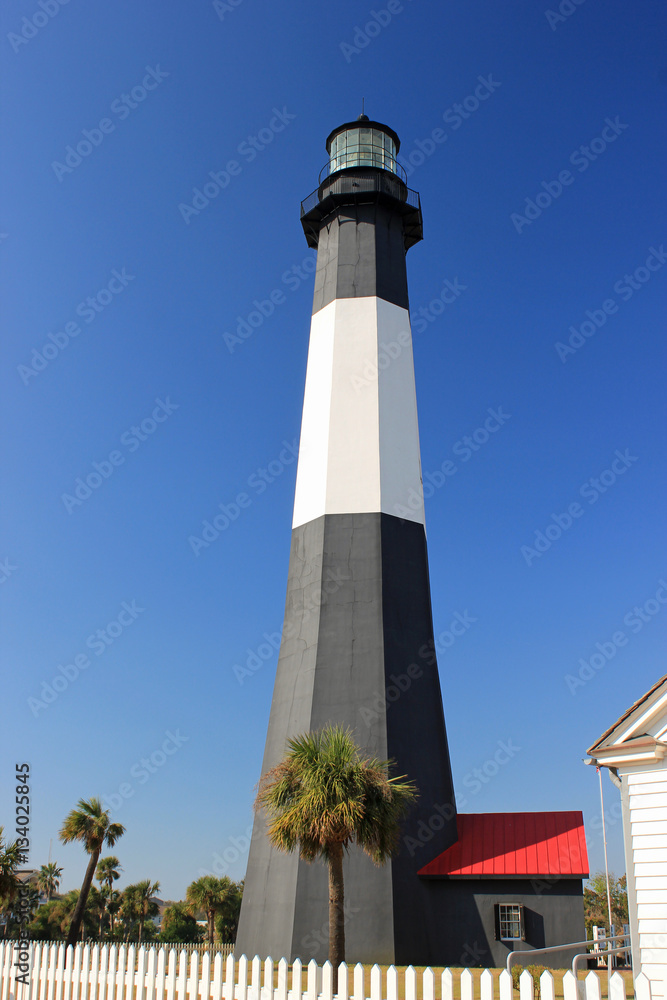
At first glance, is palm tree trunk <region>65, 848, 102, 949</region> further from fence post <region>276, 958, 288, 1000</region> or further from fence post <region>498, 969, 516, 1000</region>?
fence post <region>498, 969, 516, 1000</region>

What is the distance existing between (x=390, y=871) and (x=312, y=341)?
16.5m

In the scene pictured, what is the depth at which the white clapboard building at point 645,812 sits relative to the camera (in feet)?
30.7

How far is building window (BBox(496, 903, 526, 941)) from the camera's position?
17922mm

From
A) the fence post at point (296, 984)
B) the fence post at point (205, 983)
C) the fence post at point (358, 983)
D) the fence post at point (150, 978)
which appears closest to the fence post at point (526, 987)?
the fence post at point (358, 983)

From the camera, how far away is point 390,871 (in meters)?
18.5

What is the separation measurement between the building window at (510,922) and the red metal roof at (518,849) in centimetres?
69

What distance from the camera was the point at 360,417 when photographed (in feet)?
77.3

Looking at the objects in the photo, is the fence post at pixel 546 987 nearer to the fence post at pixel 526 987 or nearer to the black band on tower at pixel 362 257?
the fence post at pixel 526 987

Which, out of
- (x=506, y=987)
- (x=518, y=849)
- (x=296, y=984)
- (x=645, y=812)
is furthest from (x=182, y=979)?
(x=518, y=849)

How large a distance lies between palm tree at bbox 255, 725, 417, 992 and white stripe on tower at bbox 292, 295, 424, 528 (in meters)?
10.3

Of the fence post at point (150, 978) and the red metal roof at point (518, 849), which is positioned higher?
the red metal roof at point (518, 849)

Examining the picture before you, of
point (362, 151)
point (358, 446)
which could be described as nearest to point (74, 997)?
point (358, 446)

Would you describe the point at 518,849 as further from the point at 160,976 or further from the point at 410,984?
the point at 410,984

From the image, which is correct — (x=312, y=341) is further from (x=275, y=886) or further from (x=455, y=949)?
(x=455, y=949)
